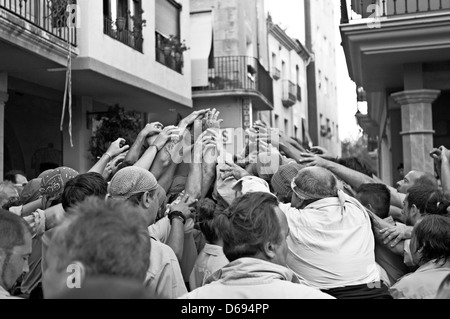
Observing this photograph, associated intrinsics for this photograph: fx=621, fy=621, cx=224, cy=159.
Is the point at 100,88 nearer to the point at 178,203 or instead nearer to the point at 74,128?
the point at 74,128

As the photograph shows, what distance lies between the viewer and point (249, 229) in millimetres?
2508

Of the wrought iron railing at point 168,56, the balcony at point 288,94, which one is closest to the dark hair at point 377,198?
the wrought iron railing at point 168,56

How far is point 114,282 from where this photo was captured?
4.76 ft

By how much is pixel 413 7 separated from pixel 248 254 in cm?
720

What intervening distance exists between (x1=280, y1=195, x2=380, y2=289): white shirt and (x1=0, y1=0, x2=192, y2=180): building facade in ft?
21.3

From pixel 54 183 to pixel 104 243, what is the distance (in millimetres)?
2732

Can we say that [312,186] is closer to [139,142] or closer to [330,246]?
[330,246]

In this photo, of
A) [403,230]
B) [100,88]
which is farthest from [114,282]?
Result: [100,88]

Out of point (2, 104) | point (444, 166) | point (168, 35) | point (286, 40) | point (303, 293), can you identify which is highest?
point (286, 40)

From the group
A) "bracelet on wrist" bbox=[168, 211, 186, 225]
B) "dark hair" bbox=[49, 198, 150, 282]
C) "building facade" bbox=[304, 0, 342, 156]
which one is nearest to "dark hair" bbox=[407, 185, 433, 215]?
"bracelet on wrist" bbox=[168, 211, 186, 225]

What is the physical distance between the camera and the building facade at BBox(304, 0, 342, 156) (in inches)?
1331

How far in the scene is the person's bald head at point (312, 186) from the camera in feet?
11.5

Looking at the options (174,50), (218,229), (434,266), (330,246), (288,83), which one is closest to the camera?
(218,229)

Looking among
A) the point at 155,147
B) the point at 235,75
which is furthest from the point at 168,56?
the point at 155,147
